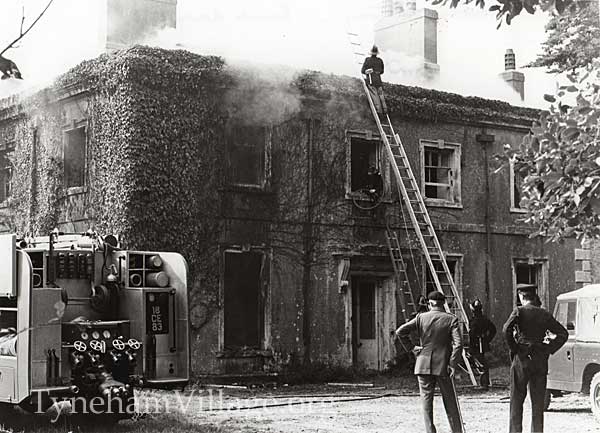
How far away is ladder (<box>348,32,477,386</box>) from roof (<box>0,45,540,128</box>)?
0.76 meters

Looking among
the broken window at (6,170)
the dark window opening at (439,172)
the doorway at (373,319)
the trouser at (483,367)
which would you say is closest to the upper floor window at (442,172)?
the dark window opening at (439,172)

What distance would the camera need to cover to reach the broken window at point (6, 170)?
21.1 metres

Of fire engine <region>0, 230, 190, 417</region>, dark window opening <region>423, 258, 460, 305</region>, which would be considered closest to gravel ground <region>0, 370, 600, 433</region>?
fire engine <region>0, 230, 190, 417</region>

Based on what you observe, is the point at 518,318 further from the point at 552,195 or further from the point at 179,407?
the point at 179,407

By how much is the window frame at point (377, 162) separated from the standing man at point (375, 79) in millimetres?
668

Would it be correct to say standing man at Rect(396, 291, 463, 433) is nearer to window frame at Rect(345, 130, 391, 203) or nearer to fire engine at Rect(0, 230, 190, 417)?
fire engine at Rect(0, 230, 190, 417)

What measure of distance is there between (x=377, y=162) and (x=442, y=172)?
2063 millimetres

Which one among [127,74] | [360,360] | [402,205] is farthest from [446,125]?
[127,74]

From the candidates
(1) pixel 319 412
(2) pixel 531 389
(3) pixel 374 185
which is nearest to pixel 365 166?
(3) pixel 374 185

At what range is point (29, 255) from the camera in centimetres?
1115

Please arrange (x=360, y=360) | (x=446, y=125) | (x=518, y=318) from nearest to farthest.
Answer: (x=518, y=318), (x=360, y=360), (x=446, y=125)

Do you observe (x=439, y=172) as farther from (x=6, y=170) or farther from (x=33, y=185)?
(x=6, y=170)

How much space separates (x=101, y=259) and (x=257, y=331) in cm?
677

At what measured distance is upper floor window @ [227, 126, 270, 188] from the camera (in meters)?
18.5
